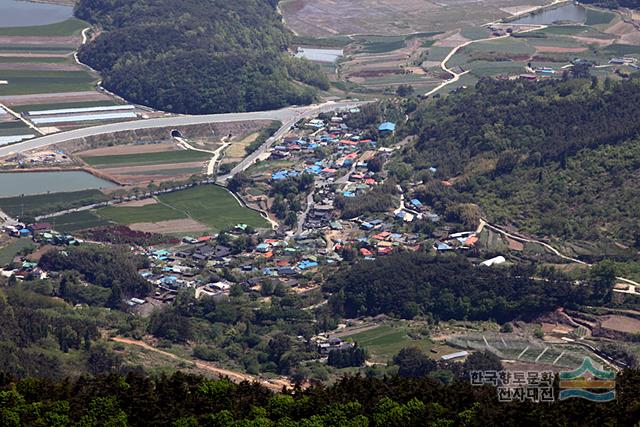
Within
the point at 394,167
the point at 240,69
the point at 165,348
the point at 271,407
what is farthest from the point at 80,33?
the point at 271,407

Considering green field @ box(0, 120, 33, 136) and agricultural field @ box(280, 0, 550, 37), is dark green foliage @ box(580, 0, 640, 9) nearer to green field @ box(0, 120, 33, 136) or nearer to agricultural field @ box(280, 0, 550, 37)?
agricultural field @ box(280, 0, 550, 37)

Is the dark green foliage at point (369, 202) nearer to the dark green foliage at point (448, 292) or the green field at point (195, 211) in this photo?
the green field at point (195, 211)

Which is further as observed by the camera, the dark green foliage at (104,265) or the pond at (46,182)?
the pond at (46,182)

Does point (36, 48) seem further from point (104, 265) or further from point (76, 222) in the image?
point (104, 265)

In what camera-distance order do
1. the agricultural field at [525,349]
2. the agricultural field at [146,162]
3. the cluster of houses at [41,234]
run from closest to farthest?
the agricultural field at [525,349], the cluster of houses at [41,234], the agricultural field at [146,162]

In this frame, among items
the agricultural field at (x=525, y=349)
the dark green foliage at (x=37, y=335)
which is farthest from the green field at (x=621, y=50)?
the dark green foliage at (x=37, y=335)

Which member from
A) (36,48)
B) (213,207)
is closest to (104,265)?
(213,207)
